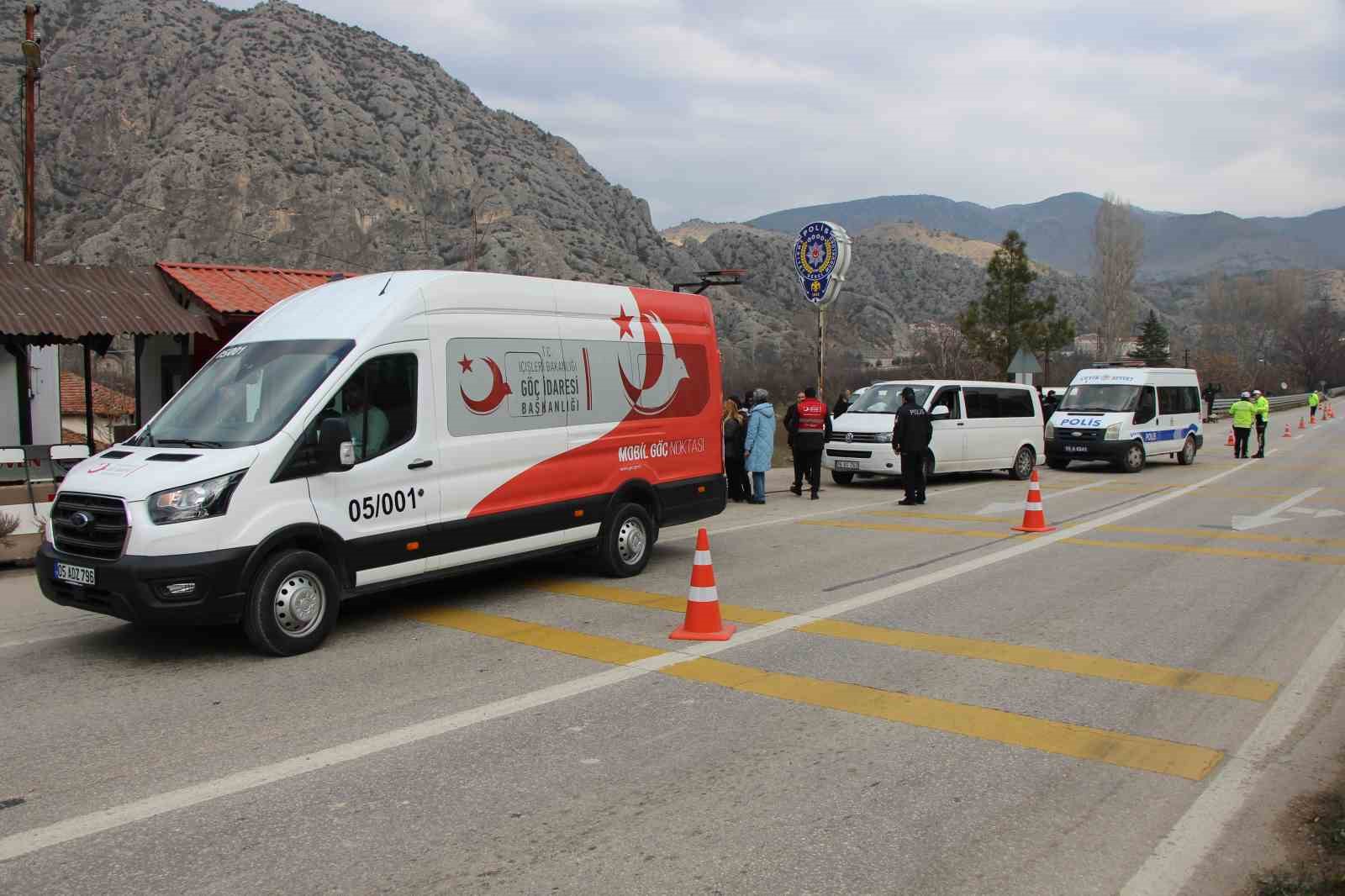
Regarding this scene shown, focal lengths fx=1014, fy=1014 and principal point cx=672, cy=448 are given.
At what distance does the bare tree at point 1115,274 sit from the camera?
81688 mm

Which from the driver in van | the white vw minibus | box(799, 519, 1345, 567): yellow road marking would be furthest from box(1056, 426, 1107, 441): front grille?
the driver in van

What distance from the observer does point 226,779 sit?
466 cm

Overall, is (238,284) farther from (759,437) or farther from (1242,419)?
(1242,419)

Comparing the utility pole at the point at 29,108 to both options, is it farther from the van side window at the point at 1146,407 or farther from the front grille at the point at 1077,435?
the van side window at the point at 1146,407

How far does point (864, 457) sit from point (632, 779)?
14.5m

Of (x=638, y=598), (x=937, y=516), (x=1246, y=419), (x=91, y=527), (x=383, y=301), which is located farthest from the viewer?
(x=1246, y=419)

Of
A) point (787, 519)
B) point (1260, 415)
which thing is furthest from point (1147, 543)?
point (1260, 415)

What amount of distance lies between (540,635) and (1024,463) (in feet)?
50.0

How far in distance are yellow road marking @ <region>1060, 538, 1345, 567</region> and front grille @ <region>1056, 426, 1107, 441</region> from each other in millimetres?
10598

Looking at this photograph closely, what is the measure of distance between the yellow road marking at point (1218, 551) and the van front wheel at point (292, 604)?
849cm

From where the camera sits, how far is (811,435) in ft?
54.3

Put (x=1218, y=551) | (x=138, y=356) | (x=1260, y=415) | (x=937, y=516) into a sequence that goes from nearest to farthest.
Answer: (x=1218, y=551) → (x=937, y=516) → (x=138, y=356) → (x=1260, y=415)

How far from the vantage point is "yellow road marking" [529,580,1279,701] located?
6223mm

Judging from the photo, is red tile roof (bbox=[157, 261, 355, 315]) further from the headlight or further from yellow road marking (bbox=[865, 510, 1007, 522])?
the headlight
